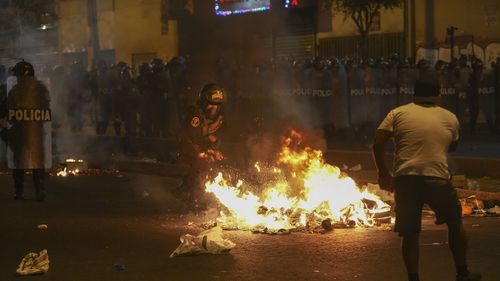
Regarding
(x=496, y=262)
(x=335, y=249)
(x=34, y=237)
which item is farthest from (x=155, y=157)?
(x=496, y=262)

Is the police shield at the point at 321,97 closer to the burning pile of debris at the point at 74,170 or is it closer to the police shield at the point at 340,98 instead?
the police shield at the point at 340,98

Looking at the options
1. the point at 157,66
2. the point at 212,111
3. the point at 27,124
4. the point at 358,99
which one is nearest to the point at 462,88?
the point at 358,99

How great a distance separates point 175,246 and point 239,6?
10.0m

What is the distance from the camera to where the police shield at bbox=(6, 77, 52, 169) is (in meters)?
10.5

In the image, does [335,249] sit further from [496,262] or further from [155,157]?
[155,157]

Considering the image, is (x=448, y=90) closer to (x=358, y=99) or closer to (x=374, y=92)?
(x=374, y=92)

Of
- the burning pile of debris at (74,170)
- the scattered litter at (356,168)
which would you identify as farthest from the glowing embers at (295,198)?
the burning pile of debris at (74,170)

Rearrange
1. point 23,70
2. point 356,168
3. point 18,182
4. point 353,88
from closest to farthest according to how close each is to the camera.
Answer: point 23,70, point 18,182, point 356,168, point 353,88

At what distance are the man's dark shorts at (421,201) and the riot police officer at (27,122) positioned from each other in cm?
604

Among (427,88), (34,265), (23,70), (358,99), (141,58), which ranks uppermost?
(141,58)

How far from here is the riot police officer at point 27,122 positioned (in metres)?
10.5

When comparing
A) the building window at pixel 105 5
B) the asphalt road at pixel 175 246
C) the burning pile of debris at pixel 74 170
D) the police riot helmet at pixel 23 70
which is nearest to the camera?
the asphalt road at pixel 175 246

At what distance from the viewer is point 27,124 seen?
1059 centimetres

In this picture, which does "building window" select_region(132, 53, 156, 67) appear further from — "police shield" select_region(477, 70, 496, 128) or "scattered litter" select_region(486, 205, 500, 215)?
"scattered litter" select_region(486, 205, 500, 215)
